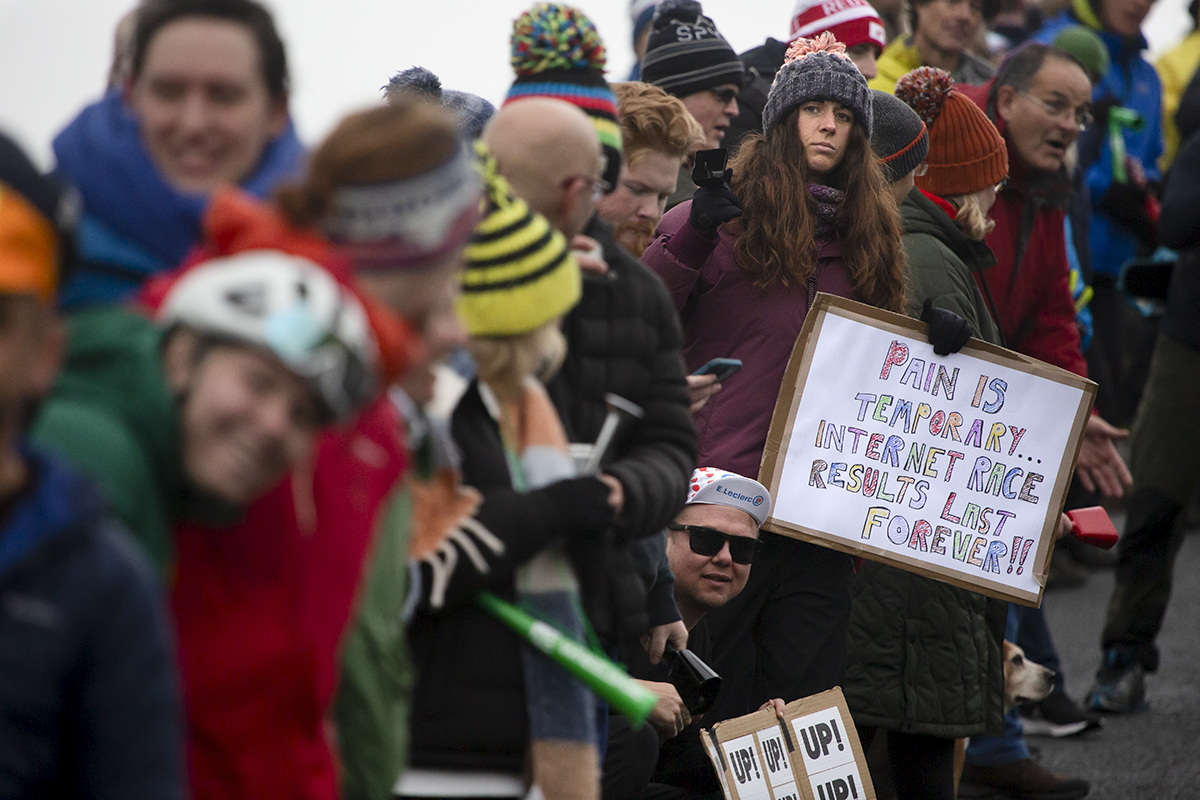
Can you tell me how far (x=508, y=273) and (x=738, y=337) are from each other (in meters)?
1.86

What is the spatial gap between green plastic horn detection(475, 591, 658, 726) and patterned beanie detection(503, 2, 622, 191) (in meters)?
1.22

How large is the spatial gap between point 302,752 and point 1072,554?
7.26 metres

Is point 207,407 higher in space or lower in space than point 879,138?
lower

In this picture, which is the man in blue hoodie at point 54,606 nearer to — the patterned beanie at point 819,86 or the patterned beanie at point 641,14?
the patterned beanie at point 819,86

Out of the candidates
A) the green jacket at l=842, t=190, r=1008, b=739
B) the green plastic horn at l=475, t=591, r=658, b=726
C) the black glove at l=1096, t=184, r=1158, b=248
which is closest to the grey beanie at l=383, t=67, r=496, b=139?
the green plastic horn at l=475, t=591, r=658, b=726

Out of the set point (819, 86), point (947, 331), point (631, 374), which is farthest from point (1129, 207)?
point (631, 374)

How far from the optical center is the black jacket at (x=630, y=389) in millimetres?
2725

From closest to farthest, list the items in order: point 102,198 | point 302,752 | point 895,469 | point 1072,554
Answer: point 302,752
point 102,198
point 895,469
point 1072,554

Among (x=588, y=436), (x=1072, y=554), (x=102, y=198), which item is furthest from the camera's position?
(x=1072, y=554)

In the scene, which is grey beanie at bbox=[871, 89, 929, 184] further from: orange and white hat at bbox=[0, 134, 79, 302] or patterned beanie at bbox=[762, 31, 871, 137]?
orange and white hat at bbox=[0, 134, 79, 302]

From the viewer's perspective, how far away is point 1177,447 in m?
6.25

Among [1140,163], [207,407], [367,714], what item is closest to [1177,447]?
[1140,163]

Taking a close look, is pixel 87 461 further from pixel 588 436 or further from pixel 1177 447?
pixel 1177 447

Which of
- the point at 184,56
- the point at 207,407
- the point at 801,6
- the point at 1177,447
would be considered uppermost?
the point at 801,6
